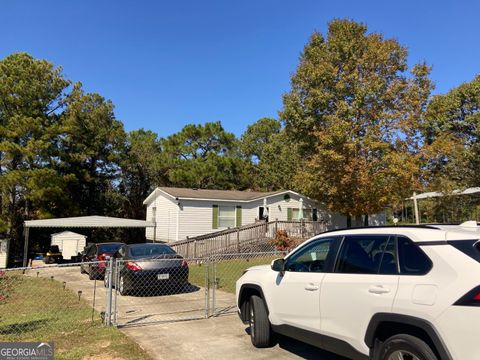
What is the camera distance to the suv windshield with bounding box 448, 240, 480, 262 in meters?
3.58

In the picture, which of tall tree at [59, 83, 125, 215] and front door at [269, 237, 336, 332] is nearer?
front door at [269, 237, 336, 332]

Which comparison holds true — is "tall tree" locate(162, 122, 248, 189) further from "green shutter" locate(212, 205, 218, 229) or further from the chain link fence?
the chain link fence

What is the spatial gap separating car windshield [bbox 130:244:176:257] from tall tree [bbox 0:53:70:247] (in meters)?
16.8

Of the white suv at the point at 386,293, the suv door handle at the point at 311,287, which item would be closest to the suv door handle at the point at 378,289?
the white suv at the point at 386,293

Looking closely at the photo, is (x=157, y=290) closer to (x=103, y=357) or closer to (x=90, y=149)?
(x=103, y=357)

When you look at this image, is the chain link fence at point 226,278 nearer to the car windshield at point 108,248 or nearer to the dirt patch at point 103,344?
the dirt patch at point 103,344

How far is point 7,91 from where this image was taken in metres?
27.5

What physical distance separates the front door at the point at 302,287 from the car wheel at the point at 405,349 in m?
1.04

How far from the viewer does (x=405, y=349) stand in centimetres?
384

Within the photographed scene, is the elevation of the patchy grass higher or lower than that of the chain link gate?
lower

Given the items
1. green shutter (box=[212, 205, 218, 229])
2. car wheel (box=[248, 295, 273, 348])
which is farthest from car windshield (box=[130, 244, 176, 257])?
green shutter (box=[212, 205, 218, 229])

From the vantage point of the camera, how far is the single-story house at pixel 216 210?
25.3m

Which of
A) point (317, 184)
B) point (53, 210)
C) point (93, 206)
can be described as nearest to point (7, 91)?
point (53, 210)

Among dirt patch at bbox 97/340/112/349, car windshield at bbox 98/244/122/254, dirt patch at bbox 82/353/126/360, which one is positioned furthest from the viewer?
car windshield at bbox 98/244/122/254
